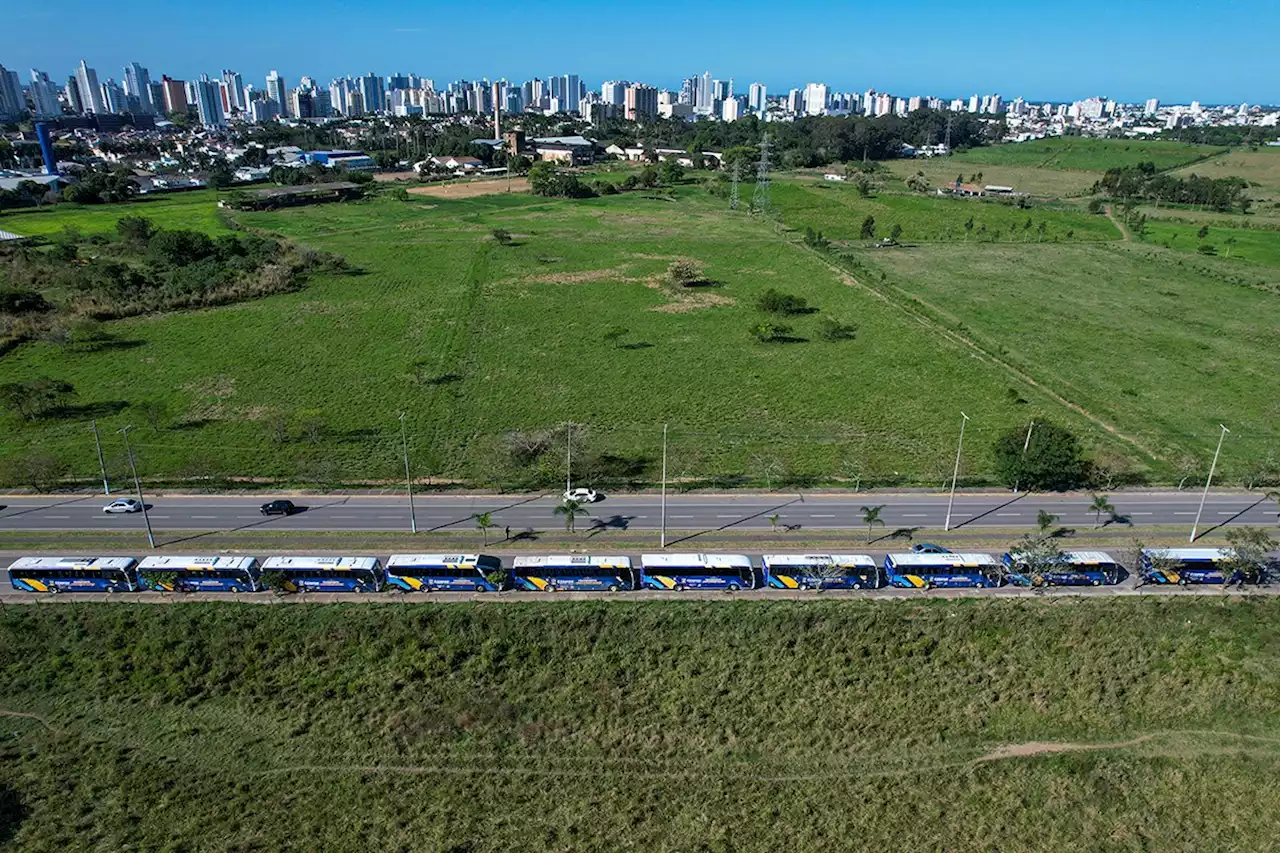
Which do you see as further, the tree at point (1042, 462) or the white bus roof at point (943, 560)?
the tree at point (1042, 462)

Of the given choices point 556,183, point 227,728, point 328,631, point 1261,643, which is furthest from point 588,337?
point 556,183

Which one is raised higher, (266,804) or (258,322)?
(258,322)

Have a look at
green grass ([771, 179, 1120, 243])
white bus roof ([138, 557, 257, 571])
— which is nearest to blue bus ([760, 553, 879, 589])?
white bus roof ([138, 557, 257, 571])

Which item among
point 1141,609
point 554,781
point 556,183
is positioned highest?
point 556,183

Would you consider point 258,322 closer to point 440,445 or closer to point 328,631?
point 440,445

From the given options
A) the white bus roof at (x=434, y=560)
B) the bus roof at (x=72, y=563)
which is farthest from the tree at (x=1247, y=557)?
the bus roof at (x=72, y=563)

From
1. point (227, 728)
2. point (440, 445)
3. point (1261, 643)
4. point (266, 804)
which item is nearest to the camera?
point (266, 804)

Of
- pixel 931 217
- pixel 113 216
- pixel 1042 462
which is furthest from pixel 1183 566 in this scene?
pixel 113 216

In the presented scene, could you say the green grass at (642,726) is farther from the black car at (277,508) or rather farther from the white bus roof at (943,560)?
the black car at (277,508)
